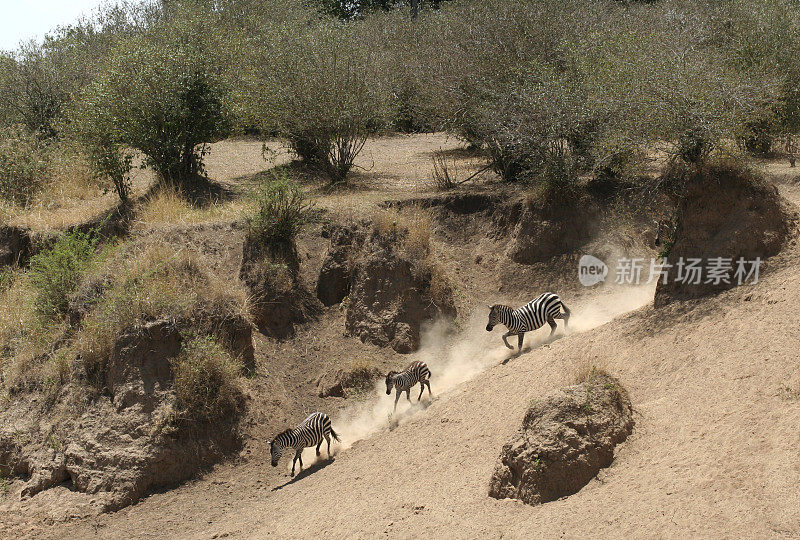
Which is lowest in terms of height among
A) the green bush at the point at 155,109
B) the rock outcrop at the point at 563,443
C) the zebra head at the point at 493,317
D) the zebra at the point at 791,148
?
the zebra head at the point at 493,317

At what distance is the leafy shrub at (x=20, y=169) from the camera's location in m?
17.3

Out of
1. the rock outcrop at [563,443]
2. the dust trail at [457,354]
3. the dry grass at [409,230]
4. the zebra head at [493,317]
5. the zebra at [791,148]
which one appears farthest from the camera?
the zebra at [791,148]

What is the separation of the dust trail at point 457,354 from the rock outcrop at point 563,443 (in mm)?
3793

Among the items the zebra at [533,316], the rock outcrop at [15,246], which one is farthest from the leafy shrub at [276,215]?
the rock outcrop at [15,246]

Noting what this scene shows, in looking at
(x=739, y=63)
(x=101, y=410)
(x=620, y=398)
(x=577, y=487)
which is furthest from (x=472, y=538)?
(x=739, y=63)

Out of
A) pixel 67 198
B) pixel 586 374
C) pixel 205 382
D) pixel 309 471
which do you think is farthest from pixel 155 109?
pixel 586 374

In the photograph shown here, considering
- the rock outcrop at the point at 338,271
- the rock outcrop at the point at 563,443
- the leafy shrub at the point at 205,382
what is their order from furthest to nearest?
the rock outcrop at the point at 338,271 < the leafy shrub at the point at 205,382 < the rock outcrop at the point at 563,443

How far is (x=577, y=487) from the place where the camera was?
22.8 feet

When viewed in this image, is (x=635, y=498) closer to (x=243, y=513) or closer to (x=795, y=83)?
(x=243, y=513)

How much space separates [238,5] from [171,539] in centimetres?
2527

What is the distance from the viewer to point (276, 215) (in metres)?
14.3

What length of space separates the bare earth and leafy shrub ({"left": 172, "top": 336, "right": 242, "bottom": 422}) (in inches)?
29.5

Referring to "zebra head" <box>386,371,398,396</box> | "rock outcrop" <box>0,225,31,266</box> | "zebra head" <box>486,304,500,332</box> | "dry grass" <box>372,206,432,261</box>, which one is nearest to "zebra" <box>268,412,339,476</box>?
"zebra head" <box>386,371,398,396</box>

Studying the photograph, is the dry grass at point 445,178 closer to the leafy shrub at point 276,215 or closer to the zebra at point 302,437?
the leafy shrub at point 276,215
